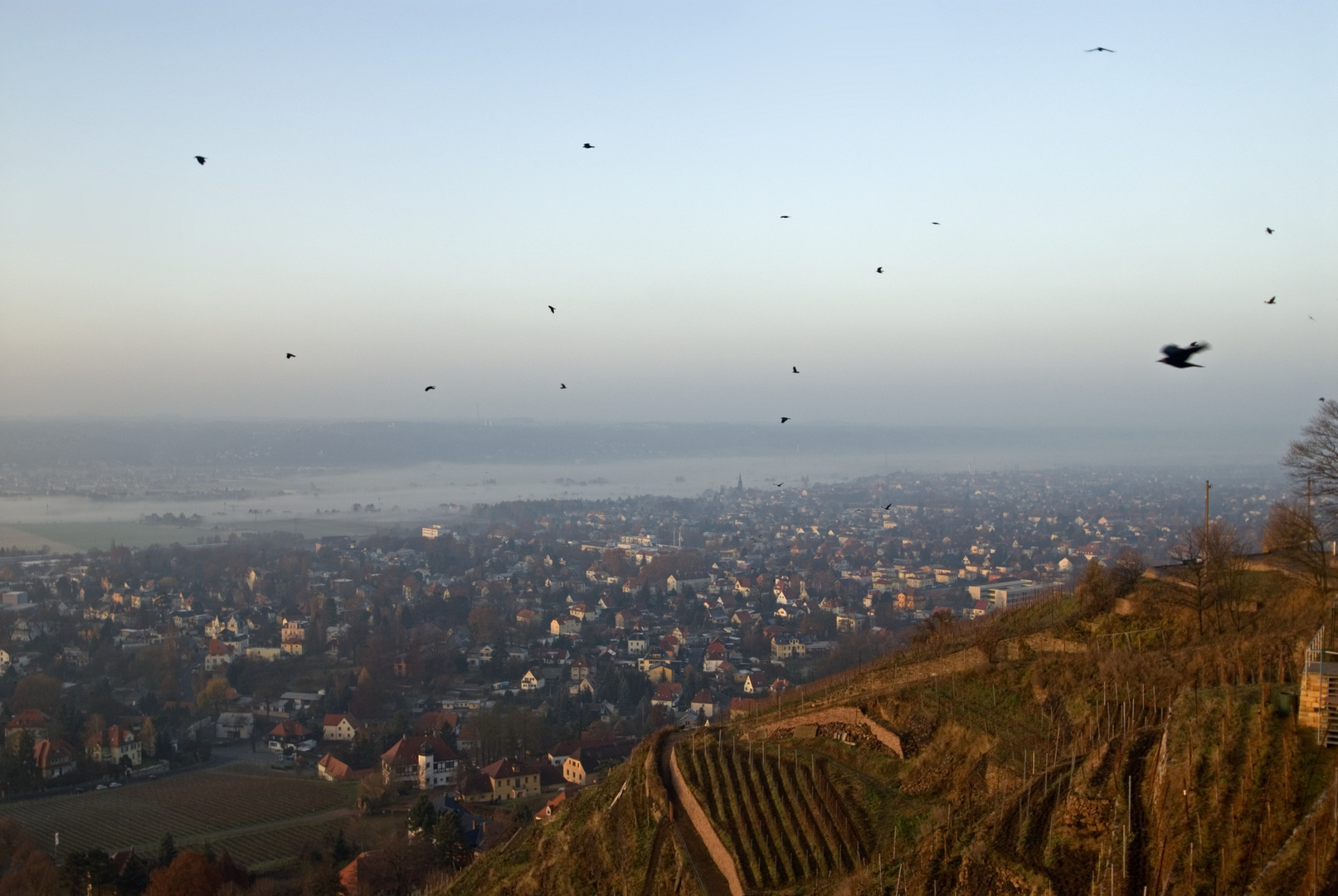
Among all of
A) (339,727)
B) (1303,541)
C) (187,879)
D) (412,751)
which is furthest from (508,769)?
Result: (1303,541)

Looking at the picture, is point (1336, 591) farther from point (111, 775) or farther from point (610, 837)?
point (111, 775)

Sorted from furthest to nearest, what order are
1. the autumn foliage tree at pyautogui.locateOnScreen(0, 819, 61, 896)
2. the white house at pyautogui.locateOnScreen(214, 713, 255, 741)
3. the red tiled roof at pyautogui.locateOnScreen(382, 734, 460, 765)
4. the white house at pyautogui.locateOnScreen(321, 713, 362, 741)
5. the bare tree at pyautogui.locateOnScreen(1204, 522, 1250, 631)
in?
the white house at pyautogui.locateOnScreen(214, 713, 255, 741), the white house at pyautogui.locateOnScreen(321, 713, 362, 741), the red tiled roof at pyautogui.locateOnScreen(382, 734, 460, 765), the autumn foliage tree at pyautogui.locateOnScreen(0, 819, 61, 896), the bare tree at pyautogui.locateOnScreen(1204, 522, 1250, 631)

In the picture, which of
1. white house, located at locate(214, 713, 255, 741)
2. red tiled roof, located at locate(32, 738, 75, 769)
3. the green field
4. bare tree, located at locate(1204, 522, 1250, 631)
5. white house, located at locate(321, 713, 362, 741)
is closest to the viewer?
bare tree, located at locate(1204, 522, 1250, 631)

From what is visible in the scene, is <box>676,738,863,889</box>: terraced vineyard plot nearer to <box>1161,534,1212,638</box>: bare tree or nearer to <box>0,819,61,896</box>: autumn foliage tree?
<box>1161,534,1212,638</box>: bare tree

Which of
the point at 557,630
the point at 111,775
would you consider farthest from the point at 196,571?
the point at 111,775

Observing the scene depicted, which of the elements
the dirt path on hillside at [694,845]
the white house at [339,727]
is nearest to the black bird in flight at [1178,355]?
the dirt path on hillside at [694,845]

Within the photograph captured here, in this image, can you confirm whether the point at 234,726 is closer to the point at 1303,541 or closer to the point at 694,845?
the point at 694,845

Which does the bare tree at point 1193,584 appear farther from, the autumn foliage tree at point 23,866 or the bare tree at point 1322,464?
the autumn foliage tree at point 23,866

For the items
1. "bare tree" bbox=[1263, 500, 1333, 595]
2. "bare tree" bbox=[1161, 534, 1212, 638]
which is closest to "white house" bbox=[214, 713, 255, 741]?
"bare tree" bbox=[1161, 534, 1212, 638]
